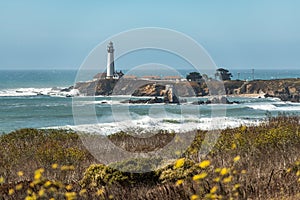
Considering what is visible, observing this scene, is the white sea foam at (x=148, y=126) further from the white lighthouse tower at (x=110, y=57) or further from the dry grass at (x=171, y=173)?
the dry grass at (x=171, y=173)

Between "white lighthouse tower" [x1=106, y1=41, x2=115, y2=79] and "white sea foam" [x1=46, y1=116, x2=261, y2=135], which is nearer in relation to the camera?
"white lighthouse tower" [x1=106, y1=41, x2=115, y2=79]

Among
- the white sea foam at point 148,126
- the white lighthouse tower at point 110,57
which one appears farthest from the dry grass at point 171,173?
the white sea foam at point 148,126

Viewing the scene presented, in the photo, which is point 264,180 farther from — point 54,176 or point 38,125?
point 38,125

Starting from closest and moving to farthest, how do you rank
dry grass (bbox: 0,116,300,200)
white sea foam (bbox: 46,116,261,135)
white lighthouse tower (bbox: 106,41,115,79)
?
dry grass (bbox: 0,116,300,200) < white lighthouse tower (bbox: 106,41,115,79) < white sea foam (bbox: 46,116,261,135)

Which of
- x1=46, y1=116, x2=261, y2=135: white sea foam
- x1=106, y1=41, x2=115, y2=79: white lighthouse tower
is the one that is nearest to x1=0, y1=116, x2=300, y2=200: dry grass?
x1=106, y1=41, x2=115, y2=79: white lighthouse tower

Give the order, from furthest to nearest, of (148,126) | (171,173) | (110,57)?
1. (148,126)
2. (110,57)
3. (171,173)

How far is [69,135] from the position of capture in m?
16.6

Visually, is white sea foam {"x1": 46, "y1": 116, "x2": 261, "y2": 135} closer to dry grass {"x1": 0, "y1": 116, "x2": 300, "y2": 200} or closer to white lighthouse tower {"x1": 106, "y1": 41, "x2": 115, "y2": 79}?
white lighthouse tower {"x1": 106, "y1": 41, "x2": 115, "y2": 79}

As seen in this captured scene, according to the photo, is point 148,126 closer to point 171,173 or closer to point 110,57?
point 110,57

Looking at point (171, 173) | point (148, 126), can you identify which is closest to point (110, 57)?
point (171, 173)

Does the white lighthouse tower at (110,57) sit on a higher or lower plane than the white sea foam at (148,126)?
higher

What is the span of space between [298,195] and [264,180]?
87 centimetres

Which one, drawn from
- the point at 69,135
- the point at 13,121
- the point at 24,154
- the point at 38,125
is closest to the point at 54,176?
the point at 24,154

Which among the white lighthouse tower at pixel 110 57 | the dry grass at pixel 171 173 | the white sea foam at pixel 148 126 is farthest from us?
the white sea foam at pixel 148 126
